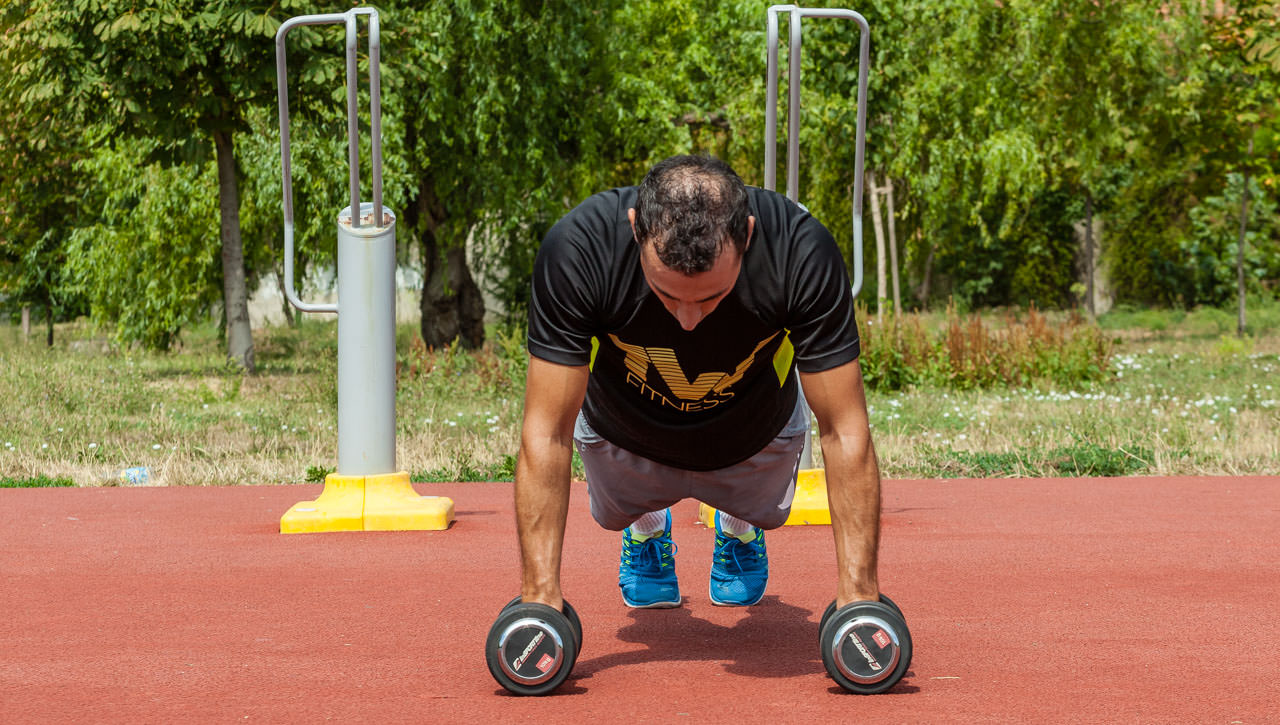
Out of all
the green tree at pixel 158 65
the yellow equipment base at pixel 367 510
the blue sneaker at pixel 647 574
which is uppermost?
the green tree at pixel 158 65

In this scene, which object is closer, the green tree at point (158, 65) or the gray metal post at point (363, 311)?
the gray metal post at point (363, 311)

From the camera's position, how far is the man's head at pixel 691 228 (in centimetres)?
285

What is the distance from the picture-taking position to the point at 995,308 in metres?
32.5

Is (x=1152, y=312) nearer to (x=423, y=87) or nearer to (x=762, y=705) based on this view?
(x=423, y=87)

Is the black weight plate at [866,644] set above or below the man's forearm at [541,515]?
below

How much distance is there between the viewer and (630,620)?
4191 millimetres

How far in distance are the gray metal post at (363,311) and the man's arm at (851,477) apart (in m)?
3.00

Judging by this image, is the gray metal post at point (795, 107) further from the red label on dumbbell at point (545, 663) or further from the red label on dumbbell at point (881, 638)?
the red label on dumbbell at point (545, 663)

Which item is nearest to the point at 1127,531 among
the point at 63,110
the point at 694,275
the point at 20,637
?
the point at 694,275

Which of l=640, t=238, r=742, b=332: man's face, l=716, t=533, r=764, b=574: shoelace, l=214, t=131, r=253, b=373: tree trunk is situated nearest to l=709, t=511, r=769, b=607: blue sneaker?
l=716, t=533, r=764, b=574: shoelace

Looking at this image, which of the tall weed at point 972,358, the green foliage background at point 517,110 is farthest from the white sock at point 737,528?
the green foliage background at point 517,110

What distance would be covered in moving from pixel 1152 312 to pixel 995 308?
3849mm

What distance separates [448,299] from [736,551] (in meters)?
15.8

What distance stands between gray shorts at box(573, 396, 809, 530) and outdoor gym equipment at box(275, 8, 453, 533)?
6.98 feet
